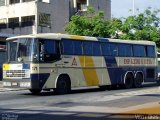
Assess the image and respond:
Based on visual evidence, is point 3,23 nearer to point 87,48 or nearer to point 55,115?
point 87,48

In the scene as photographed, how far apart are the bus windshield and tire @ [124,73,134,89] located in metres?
8.49

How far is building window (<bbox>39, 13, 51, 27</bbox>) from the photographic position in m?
58.4

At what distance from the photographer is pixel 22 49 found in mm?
23875

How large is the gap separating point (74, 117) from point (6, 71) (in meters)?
11.4

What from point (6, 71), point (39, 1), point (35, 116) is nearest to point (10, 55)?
point (6, 71)

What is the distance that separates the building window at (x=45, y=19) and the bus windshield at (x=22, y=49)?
3404 cm

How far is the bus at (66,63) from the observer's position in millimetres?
23594

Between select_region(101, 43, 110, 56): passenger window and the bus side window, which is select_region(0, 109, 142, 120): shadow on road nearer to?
the bus side window

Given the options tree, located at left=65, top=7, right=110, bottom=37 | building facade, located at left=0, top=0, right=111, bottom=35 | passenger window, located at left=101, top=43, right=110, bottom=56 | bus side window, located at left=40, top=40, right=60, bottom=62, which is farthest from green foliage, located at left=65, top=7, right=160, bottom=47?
bus side window, located at left=40, top=40, right=60, bottom=62

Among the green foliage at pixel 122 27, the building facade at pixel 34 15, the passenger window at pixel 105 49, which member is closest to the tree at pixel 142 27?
the green foliage at pixel 122 27

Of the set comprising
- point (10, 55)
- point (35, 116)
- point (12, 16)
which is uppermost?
point (12, 16)

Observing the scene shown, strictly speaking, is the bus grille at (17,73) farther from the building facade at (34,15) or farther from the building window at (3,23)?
the building window at (3,23)

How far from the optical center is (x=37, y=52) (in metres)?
23.5

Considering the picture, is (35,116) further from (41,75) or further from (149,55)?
(149,55)
